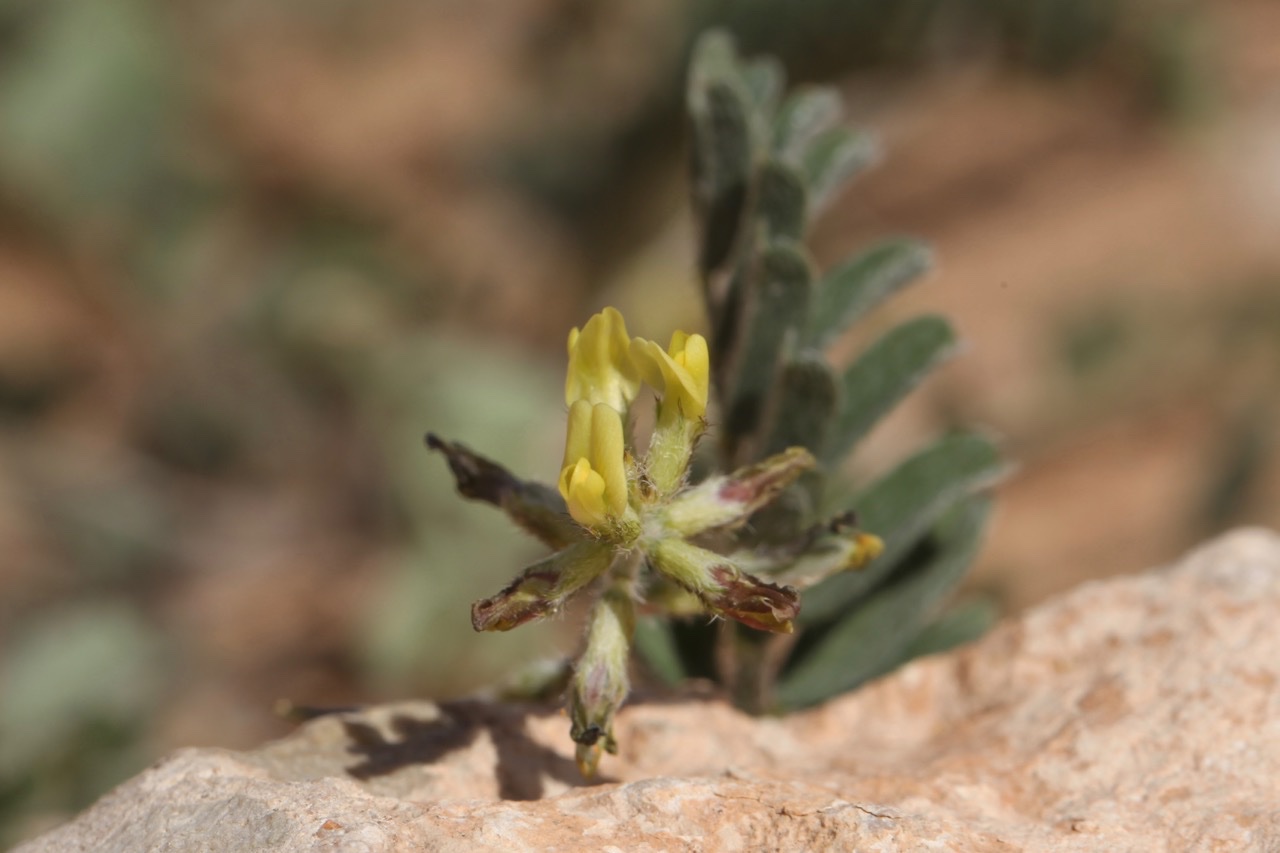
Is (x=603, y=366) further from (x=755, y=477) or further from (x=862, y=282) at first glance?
(x=862, y=282)

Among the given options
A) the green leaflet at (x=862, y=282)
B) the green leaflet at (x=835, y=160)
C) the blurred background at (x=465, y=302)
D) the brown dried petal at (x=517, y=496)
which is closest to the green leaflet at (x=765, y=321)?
the green leaflet at (x=862, y=282)

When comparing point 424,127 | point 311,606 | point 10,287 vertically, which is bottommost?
point 311,606

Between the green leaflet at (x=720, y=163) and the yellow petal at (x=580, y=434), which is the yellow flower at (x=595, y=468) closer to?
the yellow petal at (x=580, y=434)

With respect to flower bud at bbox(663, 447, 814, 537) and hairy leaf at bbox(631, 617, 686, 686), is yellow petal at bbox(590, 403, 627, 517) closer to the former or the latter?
flower bud at bbox(663, 447, 814, 537)

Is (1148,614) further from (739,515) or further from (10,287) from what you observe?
(10,287)

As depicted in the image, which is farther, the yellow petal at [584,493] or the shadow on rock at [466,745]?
the shadow on rock at [466,745]

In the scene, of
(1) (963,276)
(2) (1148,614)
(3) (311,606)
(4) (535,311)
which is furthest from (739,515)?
(1) (963,276)
